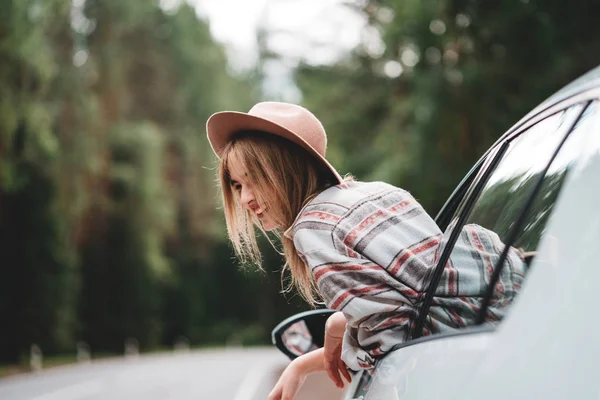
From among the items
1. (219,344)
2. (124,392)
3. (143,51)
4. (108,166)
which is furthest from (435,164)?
(219,344)

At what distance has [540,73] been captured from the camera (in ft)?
39.6

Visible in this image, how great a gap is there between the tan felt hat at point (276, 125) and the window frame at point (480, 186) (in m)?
0.35

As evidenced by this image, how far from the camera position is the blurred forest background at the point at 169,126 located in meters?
13.1

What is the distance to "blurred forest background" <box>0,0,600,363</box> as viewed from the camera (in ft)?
43.1

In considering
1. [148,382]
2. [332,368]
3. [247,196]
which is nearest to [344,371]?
[332,368]

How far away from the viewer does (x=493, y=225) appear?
1.75m

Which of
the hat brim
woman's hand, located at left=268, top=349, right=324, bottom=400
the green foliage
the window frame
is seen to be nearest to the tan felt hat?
the hat brim

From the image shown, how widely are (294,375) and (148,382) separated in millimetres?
16064

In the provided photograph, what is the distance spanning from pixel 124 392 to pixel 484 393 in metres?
15.3

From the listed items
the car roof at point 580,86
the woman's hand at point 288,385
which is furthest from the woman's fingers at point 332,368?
the car roof at point 580,86

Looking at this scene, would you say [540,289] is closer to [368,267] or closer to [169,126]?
[368,267]

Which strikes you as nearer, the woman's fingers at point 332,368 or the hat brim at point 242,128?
the hat brim at point 242,128

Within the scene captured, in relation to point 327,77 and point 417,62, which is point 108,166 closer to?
point 327,77

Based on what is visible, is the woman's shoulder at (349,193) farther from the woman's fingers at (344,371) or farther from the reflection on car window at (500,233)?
the woman's fingers at (344,371)
